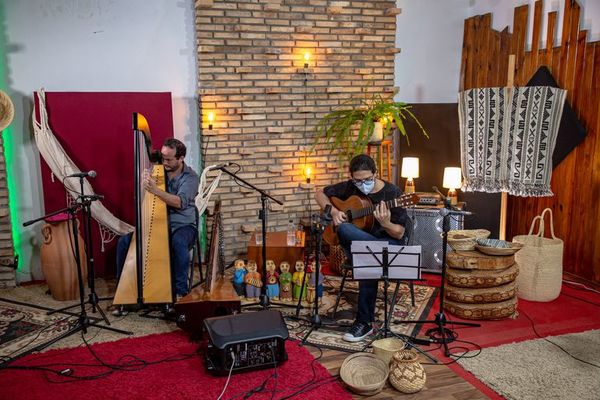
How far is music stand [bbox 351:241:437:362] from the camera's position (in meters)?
3.19

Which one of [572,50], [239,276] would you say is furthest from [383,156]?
[239,276]

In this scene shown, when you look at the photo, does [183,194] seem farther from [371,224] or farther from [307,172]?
[307,172]

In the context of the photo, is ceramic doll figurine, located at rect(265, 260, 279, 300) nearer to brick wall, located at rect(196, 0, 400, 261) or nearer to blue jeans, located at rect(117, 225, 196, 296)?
blue jeans, located at rect(117, 225, 196, 296)

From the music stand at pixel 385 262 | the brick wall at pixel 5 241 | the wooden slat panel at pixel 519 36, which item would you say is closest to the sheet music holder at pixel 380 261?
the music stand at pixel 385 262

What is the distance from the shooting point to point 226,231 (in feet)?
17.1

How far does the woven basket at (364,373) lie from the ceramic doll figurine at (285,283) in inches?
49.9

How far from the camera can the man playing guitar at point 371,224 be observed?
11.4 ft

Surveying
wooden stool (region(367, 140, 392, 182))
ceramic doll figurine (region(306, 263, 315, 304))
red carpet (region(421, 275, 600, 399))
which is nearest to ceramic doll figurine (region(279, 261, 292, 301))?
ceramic doll figurine (region(306, 263, 315, 304))

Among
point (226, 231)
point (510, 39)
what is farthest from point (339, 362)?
point (510, 39)

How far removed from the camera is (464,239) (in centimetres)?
403

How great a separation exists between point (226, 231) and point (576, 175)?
3.41 meters

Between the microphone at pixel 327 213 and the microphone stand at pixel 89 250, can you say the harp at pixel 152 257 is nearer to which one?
the microphone stand at pixel 89 250

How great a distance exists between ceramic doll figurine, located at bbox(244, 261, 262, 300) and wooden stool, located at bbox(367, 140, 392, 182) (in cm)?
182

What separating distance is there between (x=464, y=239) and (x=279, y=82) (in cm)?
242
